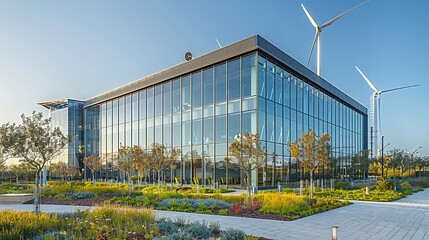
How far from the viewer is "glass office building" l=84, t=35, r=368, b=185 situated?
27625mm

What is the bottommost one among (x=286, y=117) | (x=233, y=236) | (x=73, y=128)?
(x=233, y=236)

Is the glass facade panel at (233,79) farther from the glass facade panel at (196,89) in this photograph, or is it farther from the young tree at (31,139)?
the young tree at (31,139)

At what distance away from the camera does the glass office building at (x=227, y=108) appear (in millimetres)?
27625

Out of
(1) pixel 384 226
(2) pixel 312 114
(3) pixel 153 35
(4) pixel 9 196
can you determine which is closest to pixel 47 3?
(3) pixel 153 35

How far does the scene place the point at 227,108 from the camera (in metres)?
28.9

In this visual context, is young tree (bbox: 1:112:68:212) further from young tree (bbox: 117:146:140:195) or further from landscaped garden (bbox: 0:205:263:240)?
young tree (bbox: 117:146:140:195)

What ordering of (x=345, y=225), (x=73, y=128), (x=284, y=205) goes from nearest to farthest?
(x=345, y=225), (x=284, y=205), (x=73, y=128)

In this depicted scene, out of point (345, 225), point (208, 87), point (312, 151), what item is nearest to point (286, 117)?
point (208, 87)

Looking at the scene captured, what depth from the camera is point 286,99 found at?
104 ft

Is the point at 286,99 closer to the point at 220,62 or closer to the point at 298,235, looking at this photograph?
the point at 220,62

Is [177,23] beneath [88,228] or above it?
above

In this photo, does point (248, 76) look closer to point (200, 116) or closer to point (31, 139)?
point (200, 116)

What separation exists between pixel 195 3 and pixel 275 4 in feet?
17.0

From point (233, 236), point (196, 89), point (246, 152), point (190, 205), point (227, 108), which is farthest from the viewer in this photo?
point (196, 89)
